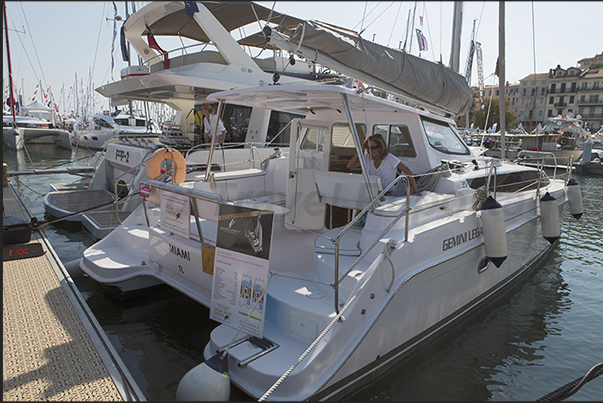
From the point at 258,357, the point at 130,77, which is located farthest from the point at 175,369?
the point at 130,77

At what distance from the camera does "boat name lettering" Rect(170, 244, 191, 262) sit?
425 centimetres

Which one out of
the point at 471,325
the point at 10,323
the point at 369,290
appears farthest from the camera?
the point at 471,325

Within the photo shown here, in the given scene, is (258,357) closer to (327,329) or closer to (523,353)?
(327,329)

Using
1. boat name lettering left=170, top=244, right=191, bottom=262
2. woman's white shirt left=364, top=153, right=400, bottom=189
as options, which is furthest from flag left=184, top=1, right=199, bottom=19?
boat name lettering left=170, top=244, right=191, bottom=262

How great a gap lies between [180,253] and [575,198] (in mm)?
7521

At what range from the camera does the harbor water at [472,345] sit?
155 inches

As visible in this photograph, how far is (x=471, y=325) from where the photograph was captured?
5.19 meters

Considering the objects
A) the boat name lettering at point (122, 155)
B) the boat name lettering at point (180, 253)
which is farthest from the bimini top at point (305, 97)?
the boat name lettering at point (122, 155)

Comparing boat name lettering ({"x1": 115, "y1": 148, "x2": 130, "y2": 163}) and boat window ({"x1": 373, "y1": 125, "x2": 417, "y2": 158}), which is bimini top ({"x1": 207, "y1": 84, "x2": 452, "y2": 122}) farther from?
boat name lettering ({"x1": 115, "y1": 148, "x2": 130, "y2": 163})

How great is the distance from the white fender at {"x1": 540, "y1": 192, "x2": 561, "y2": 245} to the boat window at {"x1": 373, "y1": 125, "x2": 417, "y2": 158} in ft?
8.48

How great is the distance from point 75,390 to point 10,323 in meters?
1.50

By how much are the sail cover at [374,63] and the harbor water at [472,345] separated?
10.9 feet

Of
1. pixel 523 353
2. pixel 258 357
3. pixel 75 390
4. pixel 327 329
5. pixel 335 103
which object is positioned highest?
pixel 335 103

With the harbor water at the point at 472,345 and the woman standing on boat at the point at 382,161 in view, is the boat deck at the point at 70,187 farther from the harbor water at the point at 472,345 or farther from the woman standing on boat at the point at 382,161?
the woman standing on boat at the point at 382,161
